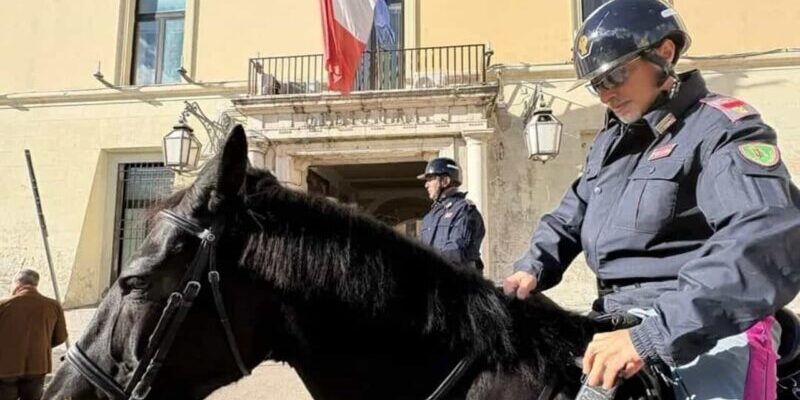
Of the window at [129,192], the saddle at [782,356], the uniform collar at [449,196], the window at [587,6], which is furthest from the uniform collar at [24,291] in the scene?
the window at [587,6]

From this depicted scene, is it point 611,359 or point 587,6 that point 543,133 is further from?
point 611,359

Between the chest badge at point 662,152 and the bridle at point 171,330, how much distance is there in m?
1.07

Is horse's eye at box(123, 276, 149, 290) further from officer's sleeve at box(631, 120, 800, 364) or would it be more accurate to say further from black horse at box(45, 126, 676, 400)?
officer's sleeve at box(631, 120, 800, 364)

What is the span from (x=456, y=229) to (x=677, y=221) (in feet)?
13.5

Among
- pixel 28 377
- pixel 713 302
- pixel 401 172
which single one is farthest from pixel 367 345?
pixel 401 172

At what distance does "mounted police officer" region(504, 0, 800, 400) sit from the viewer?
121cm

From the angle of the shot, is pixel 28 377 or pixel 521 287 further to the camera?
pixel 28 377

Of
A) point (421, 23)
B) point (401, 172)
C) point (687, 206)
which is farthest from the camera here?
point (401, 172)

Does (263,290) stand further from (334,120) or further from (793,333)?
(334,120)

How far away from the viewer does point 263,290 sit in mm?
1578

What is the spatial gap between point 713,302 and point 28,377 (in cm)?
665

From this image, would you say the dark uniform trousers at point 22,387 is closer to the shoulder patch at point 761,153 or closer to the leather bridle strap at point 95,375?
the leather bridle strap at point 95,375

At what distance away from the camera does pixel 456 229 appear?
559 cm

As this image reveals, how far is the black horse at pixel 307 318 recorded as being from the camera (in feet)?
5.08
